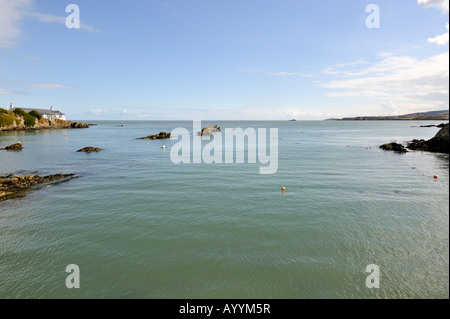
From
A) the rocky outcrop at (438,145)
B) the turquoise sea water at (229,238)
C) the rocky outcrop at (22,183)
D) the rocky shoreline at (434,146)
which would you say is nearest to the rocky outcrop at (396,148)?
the rocky shoreline at (434,146)

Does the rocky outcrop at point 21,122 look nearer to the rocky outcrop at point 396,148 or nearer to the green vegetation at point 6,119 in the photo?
the green vegetation at point 6,119

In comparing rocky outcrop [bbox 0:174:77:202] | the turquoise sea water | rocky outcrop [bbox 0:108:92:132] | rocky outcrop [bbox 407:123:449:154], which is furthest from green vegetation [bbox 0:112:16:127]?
rocky outcrop [bbox 407:123:449:154]

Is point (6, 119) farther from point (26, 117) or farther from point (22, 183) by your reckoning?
point (22, 183)

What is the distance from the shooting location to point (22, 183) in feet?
78.7

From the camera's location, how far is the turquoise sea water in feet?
32.9

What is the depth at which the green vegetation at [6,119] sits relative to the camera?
328ft

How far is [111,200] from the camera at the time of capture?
20000 millimetres

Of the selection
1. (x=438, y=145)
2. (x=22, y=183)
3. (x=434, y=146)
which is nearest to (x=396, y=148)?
(x=434, y=146)

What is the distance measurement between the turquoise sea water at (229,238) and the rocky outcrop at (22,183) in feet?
7.43

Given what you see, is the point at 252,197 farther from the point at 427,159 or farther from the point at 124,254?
the point at 427,159

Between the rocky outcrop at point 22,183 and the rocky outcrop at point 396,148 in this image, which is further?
the rocky outcrop at point 396,148

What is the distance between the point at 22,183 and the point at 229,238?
23198mm

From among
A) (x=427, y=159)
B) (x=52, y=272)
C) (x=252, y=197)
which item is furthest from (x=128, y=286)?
(x=427, y=159)

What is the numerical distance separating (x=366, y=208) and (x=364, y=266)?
790 cm
